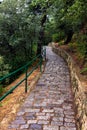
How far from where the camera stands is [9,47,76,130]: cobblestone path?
16.2 ft

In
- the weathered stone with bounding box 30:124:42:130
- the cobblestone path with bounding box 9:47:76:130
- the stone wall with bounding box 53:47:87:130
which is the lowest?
the cobblestone path with bounding box 9:47:76:130

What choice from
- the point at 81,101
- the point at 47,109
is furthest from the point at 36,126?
the point at 81,101

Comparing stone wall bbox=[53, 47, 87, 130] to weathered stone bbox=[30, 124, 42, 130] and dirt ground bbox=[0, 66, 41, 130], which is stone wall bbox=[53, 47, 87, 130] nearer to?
weathered stone bbox=[30, 124, 42, 130]

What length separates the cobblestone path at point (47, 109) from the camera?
4.95 metres

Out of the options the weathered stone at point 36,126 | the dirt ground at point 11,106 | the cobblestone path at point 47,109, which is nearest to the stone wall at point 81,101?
the cobblestone path at point 47,109

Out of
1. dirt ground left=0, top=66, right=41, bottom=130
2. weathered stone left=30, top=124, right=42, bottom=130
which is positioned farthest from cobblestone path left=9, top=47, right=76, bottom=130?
dirt ground left=0, top=66, right=41, bottom=130

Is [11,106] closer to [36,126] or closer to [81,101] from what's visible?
[36,126]

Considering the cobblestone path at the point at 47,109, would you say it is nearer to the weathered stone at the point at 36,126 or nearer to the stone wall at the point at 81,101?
the weathered stone at the point at 36,126

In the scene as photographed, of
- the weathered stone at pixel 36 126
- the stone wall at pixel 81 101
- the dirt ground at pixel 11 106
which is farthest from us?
the dirt ground at pixel 11 106

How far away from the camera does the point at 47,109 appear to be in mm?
5949

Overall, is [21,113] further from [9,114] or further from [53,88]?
[53,88]

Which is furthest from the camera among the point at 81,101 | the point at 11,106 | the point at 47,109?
the point at 11,106

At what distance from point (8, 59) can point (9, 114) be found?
6.89 meters

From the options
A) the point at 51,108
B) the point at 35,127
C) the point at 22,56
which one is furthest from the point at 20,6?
the point at 35,127
